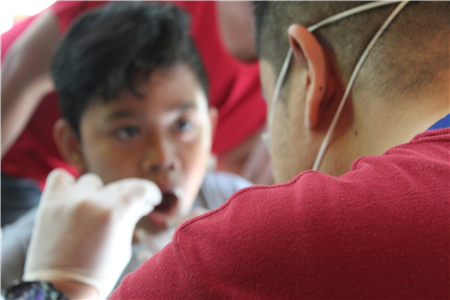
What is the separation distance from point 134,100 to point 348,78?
1.55ft

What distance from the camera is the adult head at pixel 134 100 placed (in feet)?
2.81

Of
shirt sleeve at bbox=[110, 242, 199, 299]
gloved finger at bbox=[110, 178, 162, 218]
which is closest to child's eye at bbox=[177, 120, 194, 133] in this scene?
gloved finger at bbox=[110, 178, 162, 218]

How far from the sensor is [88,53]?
89cm

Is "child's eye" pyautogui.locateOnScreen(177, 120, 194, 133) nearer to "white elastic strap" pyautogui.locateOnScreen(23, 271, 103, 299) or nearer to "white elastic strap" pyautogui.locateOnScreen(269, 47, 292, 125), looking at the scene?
"white elastic strap" pyautogui.locateOnScreen(269, 47, 292, 125)

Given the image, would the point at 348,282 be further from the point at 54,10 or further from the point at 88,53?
the point at 54,10

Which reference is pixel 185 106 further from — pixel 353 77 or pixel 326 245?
pixel 326 245

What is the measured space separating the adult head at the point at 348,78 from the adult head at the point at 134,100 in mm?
296

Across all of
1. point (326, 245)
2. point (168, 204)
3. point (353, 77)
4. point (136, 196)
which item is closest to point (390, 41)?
point (353, 77)

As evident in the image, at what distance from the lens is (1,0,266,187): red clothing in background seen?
3.13 ft

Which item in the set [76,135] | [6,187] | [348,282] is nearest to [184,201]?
[76,135]

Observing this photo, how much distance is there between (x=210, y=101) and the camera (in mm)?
1258

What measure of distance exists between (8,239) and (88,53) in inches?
17.5

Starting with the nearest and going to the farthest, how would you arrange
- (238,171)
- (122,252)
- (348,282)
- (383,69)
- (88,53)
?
(348,282), (383,69), (122,252), (88,53), (238,171)

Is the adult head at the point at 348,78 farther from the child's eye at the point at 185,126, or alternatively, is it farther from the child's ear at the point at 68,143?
the child's ear at the point at 68,143
